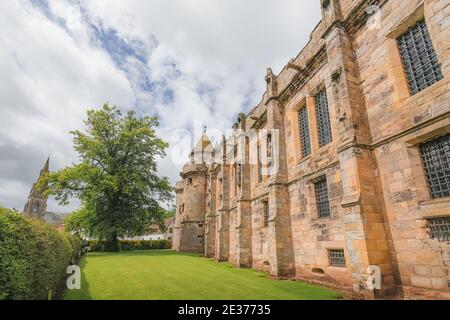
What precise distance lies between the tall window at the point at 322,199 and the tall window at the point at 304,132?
172cm

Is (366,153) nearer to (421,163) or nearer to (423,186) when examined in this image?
(421,163)

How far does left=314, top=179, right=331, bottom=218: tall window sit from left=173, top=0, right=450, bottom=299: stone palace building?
45 millimetres

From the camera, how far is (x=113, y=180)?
23.0m


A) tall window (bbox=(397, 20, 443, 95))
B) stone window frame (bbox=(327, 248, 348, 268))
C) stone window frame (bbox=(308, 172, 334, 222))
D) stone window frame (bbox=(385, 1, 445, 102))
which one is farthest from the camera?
stone window frame (bbox=(308, 172, 334, 222))

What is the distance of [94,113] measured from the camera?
84.7 ft

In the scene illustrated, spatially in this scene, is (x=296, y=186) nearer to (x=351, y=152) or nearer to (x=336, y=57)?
(x=351, y=152)

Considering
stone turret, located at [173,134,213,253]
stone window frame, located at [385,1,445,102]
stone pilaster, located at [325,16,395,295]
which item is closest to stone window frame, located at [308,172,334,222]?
stone pilaster, located at [325,16,395,295]

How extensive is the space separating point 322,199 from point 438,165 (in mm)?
4502

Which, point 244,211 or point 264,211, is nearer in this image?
point 264,211

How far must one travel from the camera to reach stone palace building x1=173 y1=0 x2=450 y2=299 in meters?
6.33

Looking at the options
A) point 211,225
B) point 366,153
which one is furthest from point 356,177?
point 211,225

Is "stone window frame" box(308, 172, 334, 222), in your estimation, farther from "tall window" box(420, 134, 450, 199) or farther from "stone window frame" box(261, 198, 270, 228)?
"stone window frame" box(261, 198, 270, 228)

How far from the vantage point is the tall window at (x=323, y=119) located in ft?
34.9
